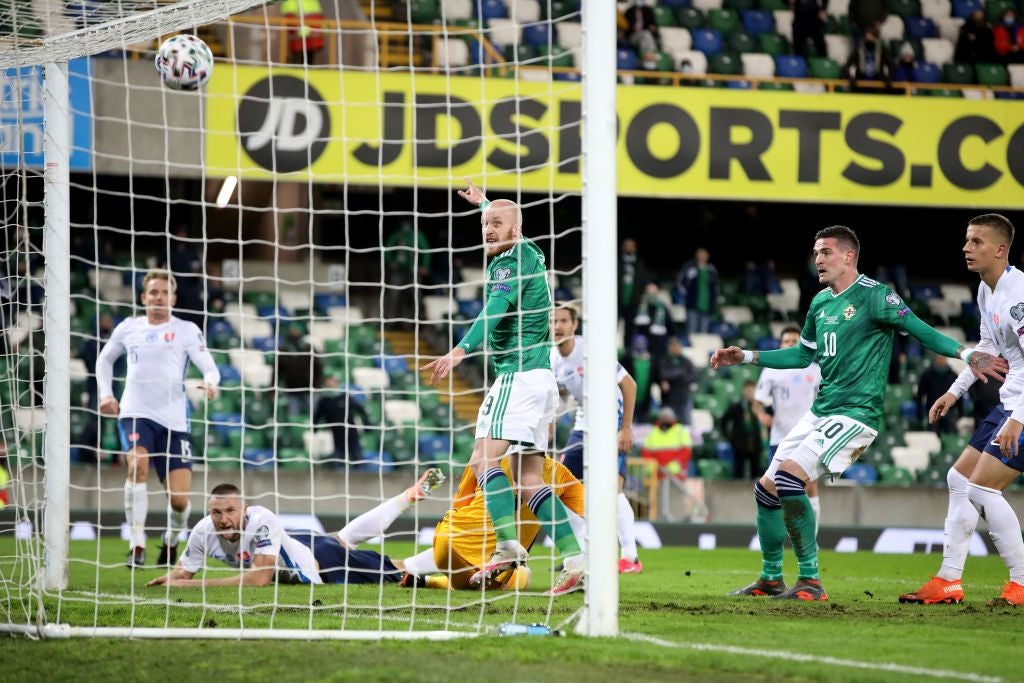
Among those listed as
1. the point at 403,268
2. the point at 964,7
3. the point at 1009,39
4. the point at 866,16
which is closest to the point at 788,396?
the point at 403,268

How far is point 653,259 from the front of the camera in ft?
71.3

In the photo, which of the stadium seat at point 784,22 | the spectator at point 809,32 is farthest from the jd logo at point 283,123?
the stadium seat at point 784,22

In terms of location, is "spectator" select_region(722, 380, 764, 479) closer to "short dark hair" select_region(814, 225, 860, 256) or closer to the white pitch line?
"short dark hair" select_region(814, 225, 860, 256)

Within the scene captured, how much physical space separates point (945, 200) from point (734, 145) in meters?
3.13

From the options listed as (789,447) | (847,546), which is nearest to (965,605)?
(789,447)

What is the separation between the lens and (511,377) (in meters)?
6.50

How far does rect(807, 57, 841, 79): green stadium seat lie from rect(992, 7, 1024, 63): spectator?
2.67 meters

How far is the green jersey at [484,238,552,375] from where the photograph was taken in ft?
20.5

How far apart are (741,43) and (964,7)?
4179 millimetres

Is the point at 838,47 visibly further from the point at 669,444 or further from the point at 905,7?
the point at 669,444

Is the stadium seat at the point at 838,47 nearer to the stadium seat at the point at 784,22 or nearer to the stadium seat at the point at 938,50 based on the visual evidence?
the stadium seat at the point at 784,22

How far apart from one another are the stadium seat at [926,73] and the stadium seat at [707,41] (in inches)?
121

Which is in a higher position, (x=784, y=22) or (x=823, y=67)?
(x=784, y=22)

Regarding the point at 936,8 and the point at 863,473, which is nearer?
the point at 863,473
